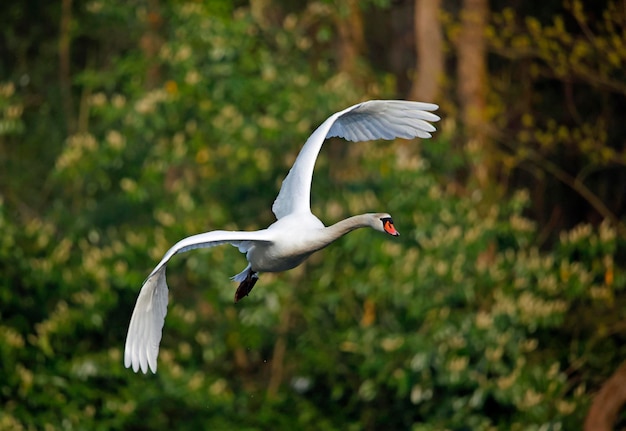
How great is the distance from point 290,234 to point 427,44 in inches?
383

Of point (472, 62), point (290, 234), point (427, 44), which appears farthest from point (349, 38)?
point (290, 234)

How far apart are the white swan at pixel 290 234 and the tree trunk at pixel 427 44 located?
8043 millimetres

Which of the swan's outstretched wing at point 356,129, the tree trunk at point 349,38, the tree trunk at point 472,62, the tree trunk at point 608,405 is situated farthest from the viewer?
the tree trunk at point 349,38

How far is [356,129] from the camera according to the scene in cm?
984

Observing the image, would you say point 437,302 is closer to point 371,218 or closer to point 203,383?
point 203,383

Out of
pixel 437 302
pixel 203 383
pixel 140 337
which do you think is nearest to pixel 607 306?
pixel 437 302

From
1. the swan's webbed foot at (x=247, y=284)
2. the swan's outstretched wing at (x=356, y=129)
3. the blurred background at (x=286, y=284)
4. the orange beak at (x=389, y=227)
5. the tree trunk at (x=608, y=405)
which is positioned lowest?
the tree trunk at (x=608, y=405)

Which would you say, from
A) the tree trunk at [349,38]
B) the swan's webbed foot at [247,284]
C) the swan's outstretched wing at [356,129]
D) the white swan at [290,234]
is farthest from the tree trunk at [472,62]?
the swan's webbed foot at [247,284]

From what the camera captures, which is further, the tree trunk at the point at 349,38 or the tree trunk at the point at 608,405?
the tree trunk at the point at 349,38

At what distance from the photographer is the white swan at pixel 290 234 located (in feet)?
27.3

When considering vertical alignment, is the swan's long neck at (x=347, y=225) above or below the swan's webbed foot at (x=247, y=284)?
above

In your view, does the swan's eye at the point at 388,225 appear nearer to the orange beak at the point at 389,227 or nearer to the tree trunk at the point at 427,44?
the orange beak at the point at 389,227

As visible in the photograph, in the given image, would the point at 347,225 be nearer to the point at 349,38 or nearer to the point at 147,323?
the point at 147,323

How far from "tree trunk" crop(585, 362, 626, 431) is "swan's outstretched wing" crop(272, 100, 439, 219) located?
3.43m
